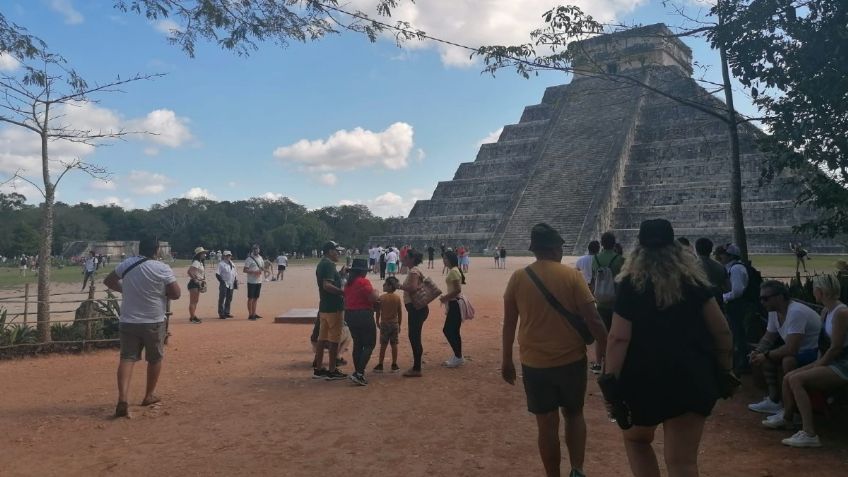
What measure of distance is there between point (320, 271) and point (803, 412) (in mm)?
4454

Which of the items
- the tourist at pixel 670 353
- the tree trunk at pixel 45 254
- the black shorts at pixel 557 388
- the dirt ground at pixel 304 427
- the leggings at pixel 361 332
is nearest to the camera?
the tourist at pixel 670 353

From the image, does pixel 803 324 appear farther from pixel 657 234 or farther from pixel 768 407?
pixel 657 234

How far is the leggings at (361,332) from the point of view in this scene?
6.00 metres

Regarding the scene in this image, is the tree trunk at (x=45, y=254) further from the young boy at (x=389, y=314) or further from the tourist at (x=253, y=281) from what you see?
the young boy at (x=389, y=314)

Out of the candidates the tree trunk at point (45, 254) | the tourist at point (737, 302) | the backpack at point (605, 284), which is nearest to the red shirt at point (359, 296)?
the backpack at point (605, 284)

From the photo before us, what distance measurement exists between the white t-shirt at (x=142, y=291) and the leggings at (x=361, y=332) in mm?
1809

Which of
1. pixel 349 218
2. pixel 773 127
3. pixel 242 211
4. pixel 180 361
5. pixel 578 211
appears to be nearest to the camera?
pixel 773 127

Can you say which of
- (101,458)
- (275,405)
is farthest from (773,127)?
(101,458)

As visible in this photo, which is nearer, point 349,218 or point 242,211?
point 242,211

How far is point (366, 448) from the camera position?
4.25 metres

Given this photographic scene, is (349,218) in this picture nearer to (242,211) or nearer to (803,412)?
(242,211)

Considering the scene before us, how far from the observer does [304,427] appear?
4.75m

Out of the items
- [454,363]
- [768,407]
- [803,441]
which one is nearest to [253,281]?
[454,363]

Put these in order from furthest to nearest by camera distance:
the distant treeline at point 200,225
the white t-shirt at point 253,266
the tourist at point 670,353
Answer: the distant treeline at point 200,225
the white t-shirt at point 253,266
the tourist at point 670,353
